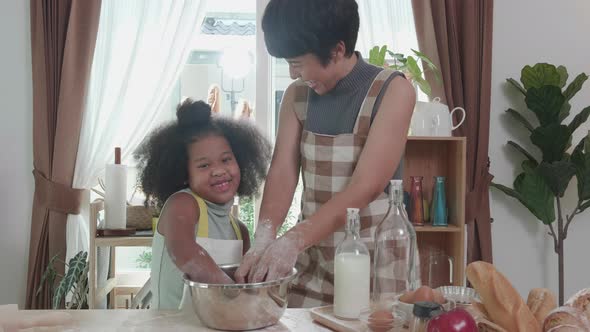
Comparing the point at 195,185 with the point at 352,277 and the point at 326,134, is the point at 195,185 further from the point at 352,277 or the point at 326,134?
the point at 352,277

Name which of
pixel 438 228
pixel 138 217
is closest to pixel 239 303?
pixel 138 217

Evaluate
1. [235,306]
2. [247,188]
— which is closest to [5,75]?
[247,188]

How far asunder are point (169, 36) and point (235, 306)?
8.23 feet

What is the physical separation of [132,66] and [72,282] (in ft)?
3.73

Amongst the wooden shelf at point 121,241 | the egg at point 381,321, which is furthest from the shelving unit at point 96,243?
the egg at point 381,321

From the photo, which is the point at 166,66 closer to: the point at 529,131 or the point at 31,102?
the point at 31,102

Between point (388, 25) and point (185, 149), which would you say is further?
point (388, 25)

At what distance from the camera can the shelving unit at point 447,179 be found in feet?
10.5

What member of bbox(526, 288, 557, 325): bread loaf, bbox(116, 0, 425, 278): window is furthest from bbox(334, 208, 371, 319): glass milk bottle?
bbox(116, 0, 425, 278): window

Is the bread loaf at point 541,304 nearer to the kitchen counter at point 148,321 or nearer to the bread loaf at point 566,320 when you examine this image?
the bread loaf at point 566,320

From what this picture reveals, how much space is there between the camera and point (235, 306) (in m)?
1.21

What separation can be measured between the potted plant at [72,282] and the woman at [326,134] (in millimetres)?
1678

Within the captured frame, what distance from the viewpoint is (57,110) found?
11.0 feet

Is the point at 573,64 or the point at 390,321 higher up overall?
the point at 573,64
